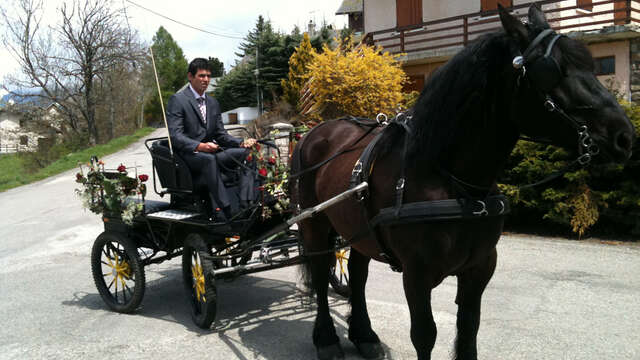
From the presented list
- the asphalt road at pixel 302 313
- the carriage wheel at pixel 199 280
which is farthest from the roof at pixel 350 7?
the carriage wheel at pixel 199 280

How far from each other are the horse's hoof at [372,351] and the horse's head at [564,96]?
232cm

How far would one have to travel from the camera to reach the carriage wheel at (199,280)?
171 inches

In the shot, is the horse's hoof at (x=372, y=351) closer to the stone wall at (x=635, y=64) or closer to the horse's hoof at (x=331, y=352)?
the horse's hoof at (x=331, y=352)

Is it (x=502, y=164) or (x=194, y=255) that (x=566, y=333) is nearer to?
(x=502, y=164)

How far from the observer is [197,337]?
14.5 ft

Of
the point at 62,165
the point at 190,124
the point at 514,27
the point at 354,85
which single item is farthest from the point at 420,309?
the point at 62,165

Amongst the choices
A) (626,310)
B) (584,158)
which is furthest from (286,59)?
(584,158)

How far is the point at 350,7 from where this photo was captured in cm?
3459

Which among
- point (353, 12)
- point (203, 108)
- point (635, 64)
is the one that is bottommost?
point (203, 108)

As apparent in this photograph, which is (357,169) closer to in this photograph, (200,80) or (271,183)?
(271,183)

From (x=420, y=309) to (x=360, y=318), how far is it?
4.38 ft

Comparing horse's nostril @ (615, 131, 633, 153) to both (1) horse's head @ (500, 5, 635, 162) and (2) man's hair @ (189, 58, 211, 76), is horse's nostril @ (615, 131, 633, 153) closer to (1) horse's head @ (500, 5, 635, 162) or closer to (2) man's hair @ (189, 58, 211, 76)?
(1) horse's head @ (500, 5, 635, 162)

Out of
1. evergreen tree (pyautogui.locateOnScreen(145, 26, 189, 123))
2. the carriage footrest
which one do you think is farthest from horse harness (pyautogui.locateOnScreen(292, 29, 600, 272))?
evergreen tree (pyautogui.locateOnScreen(145, 26, 189, 123))

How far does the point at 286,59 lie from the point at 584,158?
24900 millimetres
